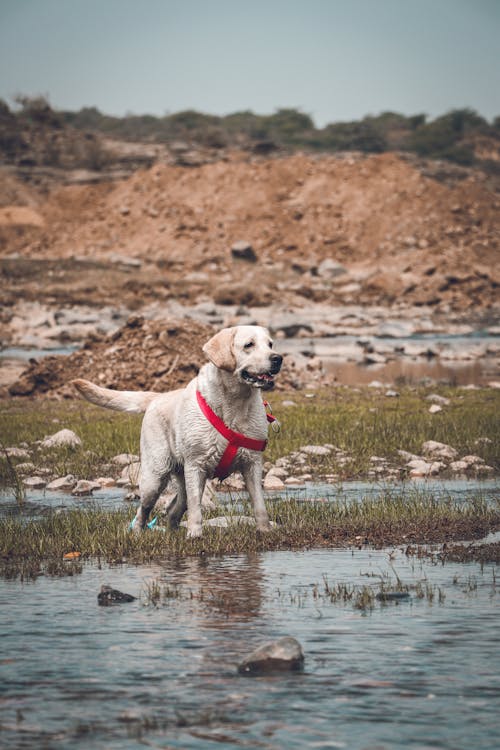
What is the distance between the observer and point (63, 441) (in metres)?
15.2

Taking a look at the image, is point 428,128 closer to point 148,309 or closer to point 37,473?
point 148,309

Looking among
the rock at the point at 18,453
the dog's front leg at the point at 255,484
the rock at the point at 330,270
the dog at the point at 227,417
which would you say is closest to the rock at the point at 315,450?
the rock at the point at 18,453

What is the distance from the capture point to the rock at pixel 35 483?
1280 cm

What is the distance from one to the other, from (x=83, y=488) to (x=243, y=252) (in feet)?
171

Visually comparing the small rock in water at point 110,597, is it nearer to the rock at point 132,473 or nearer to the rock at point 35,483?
the rock at point 132,473

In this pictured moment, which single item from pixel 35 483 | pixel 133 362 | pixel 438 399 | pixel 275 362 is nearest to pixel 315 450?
pixel 35 483

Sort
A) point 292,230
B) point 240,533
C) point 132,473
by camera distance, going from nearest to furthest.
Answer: point 240,533
point 132,473
point 292,230

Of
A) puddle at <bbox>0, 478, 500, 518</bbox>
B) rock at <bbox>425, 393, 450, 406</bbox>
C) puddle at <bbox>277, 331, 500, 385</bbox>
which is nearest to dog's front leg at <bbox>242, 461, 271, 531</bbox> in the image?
puddle at <bbox>0, 478, 500, 518</bbox>

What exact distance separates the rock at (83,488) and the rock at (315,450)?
3183 mm

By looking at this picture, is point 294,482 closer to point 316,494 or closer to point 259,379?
point 316,494

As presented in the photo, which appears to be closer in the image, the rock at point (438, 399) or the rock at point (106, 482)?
the rock at point (106, 482)

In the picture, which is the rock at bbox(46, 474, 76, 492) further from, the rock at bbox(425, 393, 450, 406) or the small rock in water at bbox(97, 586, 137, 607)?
the rock at bbox(425, 393, 450, 406)

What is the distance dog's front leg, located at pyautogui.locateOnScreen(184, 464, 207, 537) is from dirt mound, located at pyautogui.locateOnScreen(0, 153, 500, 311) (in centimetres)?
4498

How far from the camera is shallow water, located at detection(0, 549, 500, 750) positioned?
14.8 feet
